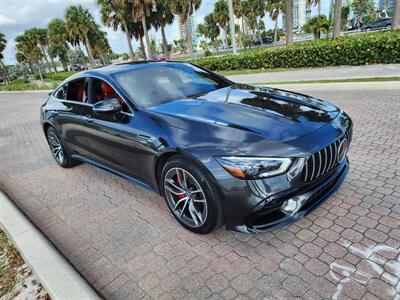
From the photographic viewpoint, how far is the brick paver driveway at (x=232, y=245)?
2396mm

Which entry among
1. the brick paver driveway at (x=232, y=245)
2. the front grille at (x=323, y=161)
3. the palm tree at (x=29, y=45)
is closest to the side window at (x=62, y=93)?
the brick paver driveway at (x=232, y=245)

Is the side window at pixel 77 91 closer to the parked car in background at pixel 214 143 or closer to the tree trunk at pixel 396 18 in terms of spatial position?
the parked car in background at pixel 214 143

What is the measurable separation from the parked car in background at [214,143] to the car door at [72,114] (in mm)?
64

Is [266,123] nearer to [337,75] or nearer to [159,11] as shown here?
[337,75]

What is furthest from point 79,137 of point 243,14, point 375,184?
point 243,14

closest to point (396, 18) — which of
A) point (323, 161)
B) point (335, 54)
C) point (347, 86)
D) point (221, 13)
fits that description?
point (335, 54)

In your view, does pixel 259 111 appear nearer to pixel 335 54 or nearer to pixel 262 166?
pixel 262 166

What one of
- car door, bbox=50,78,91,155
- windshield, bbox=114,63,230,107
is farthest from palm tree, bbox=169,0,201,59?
windshield, bbox=114,63,230,107

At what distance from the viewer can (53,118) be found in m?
5.11

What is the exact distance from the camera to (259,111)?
117 inches

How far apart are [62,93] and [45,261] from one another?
3036 mm

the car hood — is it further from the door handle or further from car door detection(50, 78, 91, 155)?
car door detection(50, 78, 91, 155)

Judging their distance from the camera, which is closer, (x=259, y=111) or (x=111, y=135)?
(x=259, y=111)

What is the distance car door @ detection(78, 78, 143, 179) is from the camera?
3.38 meters
